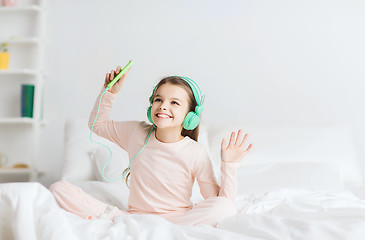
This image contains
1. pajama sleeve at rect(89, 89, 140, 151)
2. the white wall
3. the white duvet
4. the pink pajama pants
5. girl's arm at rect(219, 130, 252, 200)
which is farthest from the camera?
the white wall

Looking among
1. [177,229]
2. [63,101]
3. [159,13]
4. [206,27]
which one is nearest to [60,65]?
[63,101]

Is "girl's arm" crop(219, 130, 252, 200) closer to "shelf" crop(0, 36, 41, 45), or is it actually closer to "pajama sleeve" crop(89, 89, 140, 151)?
"pajama sleeve" crop(89, 89, 140, 151)

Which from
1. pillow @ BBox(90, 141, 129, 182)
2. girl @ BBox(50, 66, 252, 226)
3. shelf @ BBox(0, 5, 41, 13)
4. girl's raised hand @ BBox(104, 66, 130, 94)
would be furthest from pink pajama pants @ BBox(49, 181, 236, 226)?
shelf @ BBox(0, 5, 41, 13)

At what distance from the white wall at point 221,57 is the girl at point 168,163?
3.98 ft

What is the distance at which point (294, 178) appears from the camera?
2.06m

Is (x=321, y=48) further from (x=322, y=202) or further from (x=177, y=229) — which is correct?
(x=177, y=229)

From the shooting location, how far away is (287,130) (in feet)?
7.93

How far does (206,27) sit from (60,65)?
100 centimetres

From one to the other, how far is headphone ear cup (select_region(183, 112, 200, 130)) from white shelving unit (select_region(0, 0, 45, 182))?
1.59 meters

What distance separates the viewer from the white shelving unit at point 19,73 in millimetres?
2842

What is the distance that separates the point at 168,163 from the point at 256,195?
0.52 m

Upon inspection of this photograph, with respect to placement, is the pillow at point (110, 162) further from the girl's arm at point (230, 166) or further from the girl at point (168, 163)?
the girl's arm at point (230, 166)

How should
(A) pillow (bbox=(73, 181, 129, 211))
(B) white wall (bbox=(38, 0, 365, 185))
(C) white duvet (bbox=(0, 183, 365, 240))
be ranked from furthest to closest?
(B) white wall (bbox=(38, 0, 365, 185)), (A) pillow (bbox=(73, 181, 129, 211)), (C) white duvet (bbox=(0, 183, 365, 240))

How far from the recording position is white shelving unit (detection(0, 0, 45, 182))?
2.84 m
